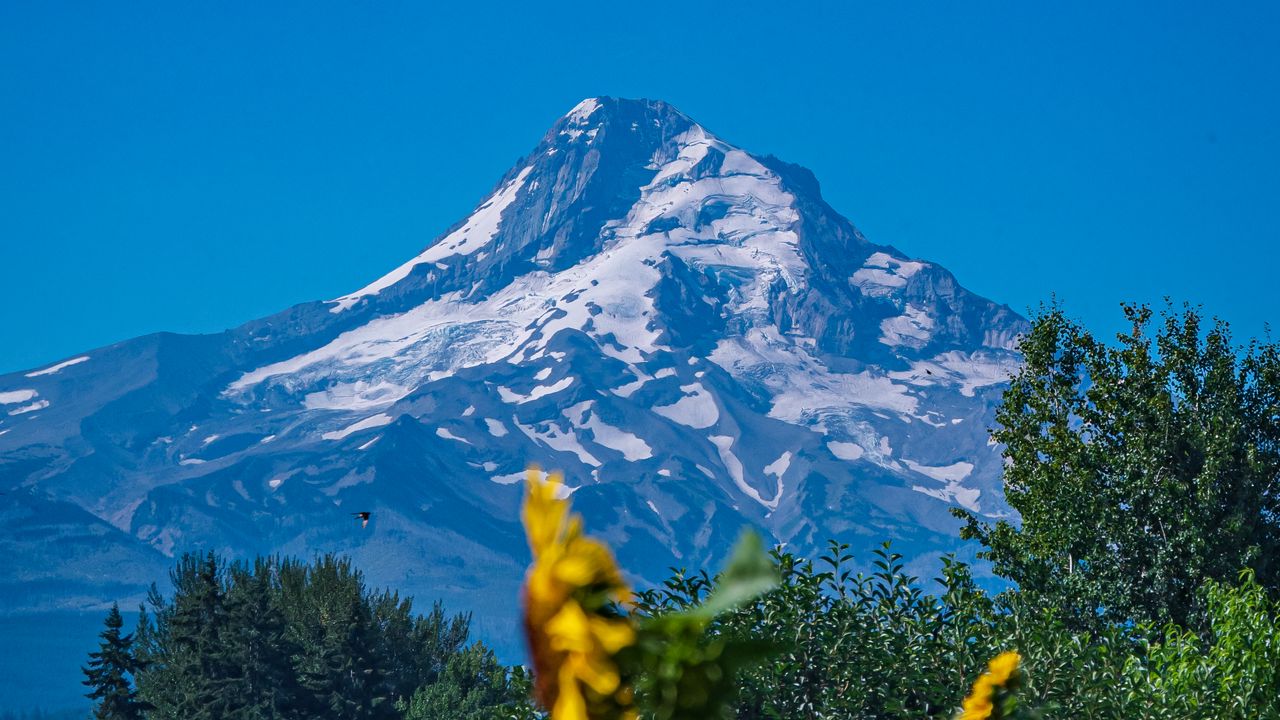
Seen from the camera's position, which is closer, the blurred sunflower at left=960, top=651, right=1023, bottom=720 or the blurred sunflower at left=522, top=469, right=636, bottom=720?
the blurred sunflower at left=522, top=469, right=636, bottom=720

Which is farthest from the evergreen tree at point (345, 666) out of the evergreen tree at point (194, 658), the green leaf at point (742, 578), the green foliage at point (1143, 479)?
the green leaf at point (742, 578)

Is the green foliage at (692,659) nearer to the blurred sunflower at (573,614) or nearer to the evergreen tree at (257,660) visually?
the blurred sunflower at (573,614)

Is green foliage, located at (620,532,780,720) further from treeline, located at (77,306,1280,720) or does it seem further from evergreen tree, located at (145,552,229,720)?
evergreen tree, located at (145,552,229,720)

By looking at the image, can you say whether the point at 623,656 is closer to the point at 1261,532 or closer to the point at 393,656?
the point at 1261,532

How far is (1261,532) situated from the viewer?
32.2 metres

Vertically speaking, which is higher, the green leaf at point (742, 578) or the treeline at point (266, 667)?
the treeline at point (266, 667)

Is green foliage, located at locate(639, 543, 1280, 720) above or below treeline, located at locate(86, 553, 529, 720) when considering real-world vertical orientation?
below

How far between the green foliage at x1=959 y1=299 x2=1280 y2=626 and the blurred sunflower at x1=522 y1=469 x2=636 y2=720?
28.3 meters

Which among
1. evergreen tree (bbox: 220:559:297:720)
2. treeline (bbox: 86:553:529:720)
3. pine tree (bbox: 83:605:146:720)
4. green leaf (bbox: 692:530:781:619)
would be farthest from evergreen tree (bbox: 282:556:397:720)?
green leaf (bbox: 692:530:781:619)

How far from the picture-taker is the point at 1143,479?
32.2m

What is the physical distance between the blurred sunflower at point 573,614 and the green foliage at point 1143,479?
1115 inches

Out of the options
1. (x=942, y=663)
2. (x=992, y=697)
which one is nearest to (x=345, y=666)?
(x=942, y=663)

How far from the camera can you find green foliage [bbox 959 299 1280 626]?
3103cm

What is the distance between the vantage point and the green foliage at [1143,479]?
31031 mm
